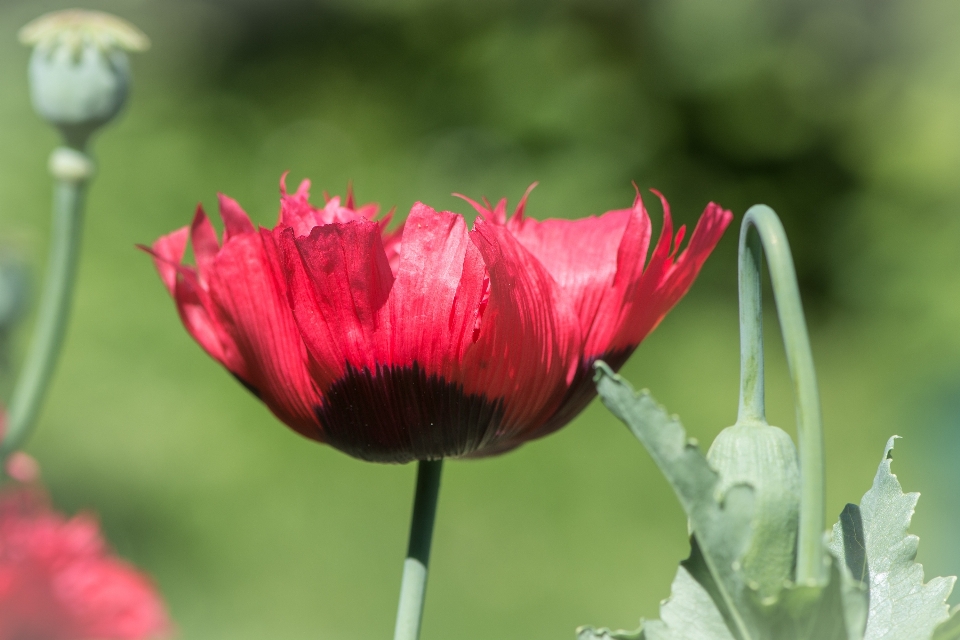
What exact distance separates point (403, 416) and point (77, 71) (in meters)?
0.13

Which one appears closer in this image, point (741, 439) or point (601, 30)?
point (741, 439)

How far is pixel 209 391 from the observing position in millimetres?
1991

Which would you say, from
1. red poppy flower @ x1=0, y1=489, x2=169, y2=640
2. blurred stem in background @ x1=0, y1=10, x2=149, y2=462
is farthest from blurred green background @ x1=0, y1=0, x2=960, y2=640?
blurred stem in background @ x1=0, y1=10, x2=149, y2=462

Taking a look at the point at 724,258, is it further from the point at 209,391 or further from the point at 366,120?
the point at 209,391

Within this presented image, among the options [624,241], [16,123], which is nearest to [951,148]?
[16,123]

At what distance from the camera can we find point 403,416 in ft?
0.88

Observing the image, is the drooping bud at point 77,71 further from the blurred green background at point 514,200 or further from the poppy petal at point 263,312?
the blurred green background at point 514,200

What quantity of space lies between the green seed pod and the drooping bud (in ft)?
0.61

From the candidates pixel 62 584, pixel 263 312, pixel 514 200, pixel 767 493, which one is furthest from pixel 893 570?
pixel 514 200

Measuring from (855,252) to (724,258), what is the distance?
0.25 meters

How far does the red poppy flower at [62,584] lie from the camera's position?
34 cm

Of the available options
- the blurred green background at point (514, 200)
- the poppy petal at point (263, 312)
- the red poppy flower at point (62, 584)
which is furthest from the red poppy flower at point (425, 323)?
the blurred green background at point (514, 200)

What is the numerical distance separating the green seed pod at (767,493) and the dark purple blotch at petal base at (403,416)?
0.06 meters

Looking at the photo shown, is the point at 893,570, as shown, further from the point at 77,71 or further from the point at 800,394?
the point at 77,71
